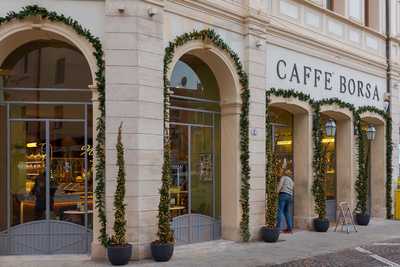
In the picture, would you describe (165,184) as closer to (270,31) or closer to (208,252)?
(208,252)

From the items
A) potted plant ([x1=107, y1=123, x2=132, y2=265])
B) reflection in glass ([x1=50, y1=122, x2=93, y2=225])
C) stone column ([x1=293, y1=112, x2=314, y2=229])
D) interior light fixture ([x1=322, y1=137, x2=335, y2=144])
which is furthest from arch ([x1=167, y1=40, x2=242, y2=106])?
interior light fixture ([x1=322, y1=137, x2=335, y2=144])

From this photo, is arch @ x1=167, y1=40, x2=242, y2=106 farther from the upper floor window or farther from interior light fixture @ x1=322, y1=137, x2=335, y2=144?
the upper floor window

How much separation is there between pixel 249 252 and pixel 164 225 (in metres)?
2.16

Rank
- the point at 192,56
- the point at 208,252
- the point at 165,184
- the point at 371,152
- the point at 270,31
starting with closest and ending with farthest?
the point at 165,184, the point at 208,252, the point at 192,56, the point at 270,31, the point at 371,152

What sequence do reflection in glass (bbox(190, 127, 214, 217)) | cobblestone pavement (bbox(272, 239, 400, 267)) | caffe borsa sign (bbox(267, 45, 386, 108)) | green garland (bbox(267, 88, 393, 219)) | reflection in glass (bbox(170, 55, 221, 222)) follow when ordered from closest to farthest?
cobblestone pavement (bbox(272, 239, 400, 267))
reflection in glass (bbox(170, 55, 221, 222))
reflection in glass (bbox(190, 127, 214, 217))
caffe borsa sign (bbox(267, 45, 386, 108))
green garland (bbox(267, 88, 393, 219))

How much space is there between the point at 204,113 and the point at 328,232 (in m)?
5.00

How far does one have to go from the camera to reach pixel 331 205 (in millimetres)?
18047

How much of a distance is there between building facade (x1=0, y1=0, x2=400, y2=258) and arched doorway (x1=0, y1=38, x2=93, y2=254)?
2cm

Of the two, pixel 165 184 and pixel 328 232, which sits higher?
pixel 165 184

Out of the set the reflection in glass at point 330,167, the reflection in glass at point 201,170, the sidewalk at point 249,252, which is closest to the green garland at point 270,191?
the sidewalk at point 249,252

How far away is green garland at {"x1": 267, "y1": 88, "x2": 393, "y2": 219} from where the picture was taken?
15984 mm

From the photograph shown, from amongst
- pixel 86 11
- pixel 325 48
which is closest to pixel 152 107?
pixel 86 11

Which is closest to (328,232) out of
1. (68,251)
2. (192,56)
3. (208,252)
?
(208,252)

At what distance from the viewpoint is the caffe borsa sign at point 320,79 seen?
15.0 metres
